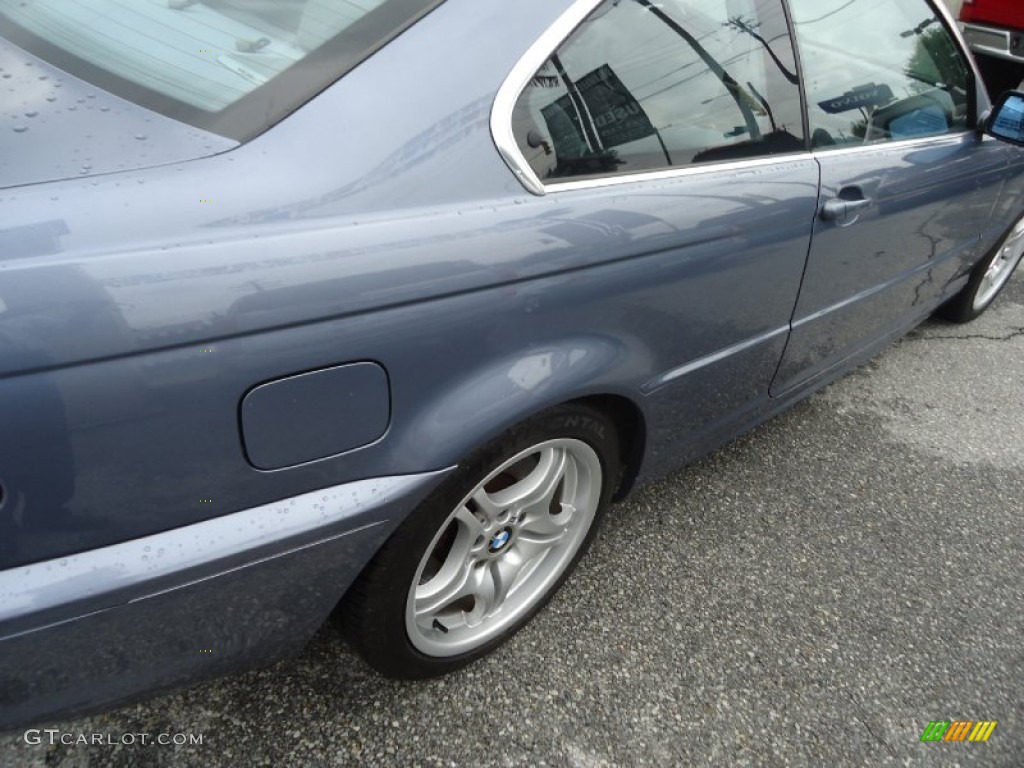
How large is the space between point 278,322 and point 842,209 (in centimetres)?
155

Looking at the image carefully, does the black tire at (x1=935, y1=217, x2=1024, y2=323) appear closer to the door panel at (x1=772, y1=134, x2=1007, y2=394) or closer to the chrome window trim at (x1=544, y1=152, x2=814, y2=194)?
the door panel at (x1=772, y1=134, x2=1007, y2=394)

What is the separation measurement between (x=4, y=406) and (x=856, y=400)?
304cm

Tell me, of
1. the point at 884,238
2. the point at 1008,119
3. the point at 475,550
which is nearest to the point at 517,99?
the point at 475,550

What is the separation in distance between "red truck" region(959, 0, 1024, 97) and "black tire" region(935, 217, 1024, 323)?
79 cm

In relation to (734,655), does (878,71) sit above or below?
above

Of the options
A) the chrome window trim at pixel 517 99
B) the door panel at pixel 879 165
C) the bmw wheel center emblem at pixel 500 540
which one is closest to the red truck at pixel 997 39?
the door panel at pixel 879 165

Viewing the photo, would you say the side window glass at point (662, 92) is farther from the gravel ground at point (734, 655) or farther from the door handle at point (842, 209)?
the gravel ground at point (734, 655)

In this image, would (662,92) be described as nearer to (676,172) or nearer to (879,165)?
(676,172)

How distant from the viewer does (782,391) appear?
236 centimetres

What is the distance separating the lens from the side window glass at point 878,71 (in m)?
2.02

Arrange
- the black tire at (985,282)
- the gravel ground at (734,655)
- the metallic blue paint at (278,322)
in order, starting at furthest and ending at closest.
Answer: the black tire at (985,282), the gravel ground at (734,655), the metallic blue paint at (278,322)

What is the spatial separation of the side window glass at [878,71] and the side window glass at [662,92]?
0.14 m

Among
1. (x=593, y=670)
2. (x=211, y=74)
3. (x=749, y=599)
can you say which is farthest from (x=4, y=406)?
(x=749, y=599)

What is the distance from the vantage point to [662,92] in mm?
1643
